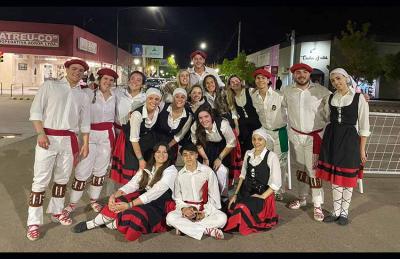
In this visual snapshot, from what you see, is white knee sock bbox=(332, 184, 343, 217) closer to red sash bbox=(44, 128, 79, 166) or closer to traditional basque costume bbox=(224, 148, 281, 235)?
traditional basque costume bbox=(224, 148, 281, 235)

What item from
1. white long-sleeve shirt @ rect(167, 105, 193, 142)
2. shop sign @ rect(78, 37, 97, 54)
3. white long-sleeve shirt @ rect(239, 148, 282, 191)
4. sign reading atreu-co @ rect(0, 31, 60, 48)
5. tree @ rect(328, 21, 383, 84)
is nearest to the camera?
white long-sleeve shirt @ rect(239, 148, 282, 191)

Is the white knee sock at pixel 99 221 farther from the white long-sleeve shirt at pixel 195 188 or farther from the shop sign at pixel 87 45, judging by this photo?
the shop sign at pixel 87 45

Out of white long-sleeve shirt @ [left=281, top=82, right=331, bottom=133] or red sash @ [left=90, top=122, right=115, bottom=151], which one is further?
white long-sleeve shirt @ [left=281, top=82, right=331, bottom=133]

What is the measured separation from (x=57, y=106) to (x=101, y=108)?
758 mm

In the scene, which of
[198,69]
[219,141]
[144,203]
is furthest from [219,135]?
[198,69]

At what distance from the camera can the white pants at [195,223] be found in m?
4.52

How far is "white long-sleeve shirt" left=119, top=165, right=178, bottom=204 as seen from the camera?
15.5 ft

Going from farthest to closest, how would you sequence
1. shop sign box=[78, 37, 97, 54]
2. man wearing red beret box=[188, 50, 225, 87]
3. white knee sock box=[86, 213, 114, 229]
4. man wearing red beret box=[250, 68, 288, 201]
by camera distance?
1. shop sign box=[78, 37, 97, 54]
2. man wearing red beret box=[188, 50, 225, 87]
3. man wearing red beret box=[250, 68, 288, 201]
4. white knee sock box=[86, 213, 114, 229]

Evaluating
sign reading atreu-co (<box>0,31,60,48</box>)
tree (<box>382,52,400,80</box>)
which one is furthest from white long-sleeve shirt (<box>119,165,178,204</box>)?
tree (<box>382,52,400,80</box>)

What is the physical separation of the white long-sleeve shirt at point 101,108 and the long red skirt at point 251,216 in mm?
1897

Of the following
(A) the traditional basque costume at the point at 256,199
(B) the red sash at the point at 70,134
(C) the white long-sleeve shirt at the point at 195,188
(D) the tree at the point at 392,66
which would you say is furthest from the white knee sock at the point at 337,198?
(D) the tree at the point at 392,66

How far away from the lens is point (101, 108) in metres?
5.22

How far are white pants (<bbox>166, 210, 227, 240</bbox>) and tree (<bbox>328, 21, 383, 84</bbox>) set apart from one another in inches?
1405
